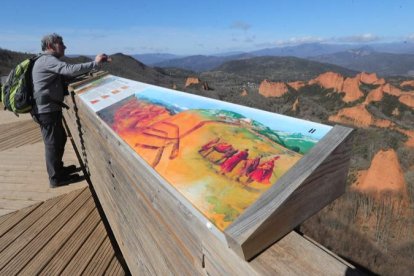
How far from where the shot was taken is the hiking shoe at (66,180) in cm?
387

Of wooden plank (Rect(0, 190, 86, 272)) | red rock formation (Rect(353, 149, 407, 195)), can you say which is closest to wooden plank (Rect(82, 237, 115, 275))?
wooden plank (Rect(0, 190, 86, 272))

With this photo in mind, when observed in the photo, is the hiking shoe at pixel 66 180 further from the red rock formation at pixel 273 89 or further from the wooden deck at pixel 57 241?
the red rock formation at pixel 273 89

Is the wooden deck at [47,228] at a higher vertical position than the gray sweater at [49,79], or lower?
lower

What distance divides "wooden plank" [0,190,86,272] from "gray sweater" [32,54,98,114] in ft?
3.29

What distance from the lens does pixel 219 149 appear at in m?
1.31

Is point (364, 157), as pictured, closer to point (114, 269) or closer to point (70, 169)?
point (70, 169)

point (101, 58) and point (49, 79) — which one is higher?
point (101, 58)

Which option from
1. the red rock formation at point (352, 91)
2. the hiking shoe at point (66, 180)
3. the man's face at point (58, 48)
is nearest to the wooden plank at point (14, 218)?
the hiking shoe at point (66, 180)

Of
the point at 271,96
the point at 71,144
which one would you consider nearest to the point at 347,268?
the point at 71,144

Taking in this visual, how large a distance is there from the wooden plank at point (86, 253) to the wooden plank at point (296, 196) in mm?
2113

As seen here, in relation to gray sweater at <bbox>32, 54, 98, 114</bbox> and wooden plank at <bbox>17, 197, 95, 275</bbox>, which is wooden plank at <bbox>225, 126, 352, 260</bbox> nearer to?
wooden plank at <bbox>17, 197, 95, 275</bbox>

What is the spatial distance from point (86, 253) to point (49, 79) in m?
1.76

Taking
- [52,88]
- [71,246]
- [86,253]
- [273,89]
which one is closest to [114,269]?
[86,253]

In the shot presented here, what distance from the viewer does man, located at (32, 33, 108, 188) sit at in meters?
3.06
